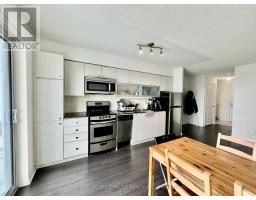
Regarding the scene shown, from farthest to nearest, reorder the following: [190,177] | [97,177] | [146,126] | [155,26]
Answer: [146,126] → [97,177] → [155,26] → [190,177]

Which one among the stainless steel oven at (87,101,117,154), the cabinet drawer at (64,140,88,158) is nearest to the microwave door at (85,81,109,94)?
the stainless steel oven at (87,101,117,154)

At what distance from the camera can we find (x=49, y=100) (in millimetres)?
2389

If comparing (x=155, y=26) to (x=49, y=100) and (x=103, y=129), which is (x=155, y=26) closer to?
(x=49, y=100)

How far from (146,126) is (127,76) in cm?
150

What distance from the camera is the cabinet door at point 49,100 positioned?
2305 millimetres

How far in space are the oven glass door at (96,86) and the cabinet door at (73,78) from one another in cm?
15

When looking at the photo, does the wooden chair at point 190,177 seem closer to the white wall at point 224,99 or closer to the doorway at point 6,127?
the doorway at point 6,127

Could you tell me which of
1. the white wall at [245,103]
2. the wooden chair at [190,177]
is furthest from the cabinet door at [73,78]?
the white wall at [245,103]

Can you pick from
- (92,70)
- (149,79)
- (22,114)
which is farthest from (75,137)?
(149,79)

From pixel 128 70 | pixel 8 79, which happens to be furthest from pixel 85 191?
pixel 128 70

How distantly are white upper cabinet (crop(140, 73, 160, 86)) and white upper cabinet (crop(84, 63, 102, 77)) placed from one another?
1371 millimetres

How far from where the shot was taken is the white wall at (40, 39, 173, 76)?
271cm

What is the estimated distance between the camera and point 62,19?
1.89 metres

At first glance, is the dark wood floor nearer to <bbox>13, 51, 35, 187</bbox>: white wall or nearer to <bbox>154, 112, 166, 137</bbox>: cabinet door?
<bbox>13, 51, 35, 187</bbox>: white wall
